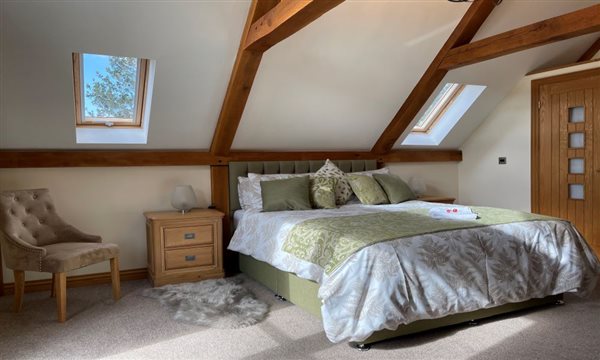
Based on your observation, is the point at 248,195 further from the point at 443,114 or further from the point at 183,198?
the point at 443,114

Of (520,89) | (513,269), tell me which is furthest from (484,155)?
(513,269)

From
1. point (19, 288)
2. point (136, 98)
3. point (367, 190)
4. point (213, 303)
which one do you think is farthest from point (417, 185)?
point (19, 288)

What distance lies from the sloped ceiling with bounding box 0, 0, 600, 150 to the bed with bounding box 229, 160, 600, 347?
123cm

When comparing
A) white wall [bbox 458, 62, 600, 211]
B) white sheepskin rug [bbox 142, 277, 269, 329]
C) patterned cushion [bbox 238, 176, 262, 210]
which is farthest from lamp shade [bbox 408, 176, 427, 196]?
white sheepskin rug [bbox 142, 277, 269, 329]

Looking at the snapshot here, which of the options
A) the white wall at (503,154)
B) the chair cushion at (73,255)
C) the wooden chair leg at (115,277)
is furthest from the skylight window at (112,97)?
the white wall at (503,154)

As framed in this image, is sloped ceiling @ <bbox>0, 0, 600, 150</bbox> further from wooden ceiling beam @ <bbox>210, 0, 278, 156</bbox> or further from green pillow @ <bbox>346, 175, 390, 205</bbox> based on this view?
green pillow @ <bbox>346, 175, 390, 205</bbox>

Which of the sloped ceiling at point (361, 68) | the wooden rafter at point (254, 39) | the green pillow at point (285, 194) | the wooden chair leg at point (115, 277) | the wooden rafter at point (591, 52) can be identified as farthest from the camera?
the wooden rafter at point (591, 52)

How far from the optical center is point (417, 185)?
19.1 ft

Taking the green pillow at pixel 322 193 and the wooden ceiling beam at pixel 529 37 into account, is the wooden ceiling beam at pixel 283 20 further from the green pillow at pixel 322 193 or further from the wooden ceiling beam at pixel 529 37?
the wooden ceiling beam at pixel 529 37

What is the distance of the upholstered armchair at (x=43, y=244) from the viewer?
10.9ft

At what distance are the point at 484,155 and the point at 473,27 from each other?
210cm

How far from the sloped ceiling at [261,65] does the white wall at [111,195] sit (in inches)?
10.7

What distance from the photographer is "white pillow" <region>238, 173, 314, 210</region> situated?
4.60 meters

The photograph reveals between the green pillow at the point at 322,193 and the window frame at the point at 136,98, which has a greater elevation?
the window frame at the point at 136,98
